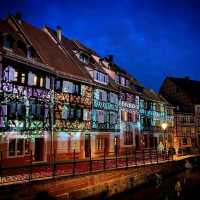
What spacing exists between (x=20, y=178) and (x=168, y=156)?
65.7ft

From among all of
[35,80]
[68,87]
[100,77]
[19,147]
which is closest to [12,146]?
[19,147]

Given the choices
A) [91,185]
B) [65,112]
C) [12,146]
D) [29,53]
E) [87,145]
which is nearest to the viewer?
[91,185]

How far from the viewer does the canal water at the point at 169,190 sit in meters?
22.5

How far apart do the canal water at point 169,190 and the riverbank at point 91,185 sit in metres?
0.67

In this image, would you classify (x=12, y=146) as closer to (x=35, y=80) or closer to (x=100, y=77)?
(x=35, y=80)

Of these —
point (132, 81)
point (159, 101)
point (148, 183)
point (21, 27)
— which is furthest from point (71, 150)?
point (159, 101)

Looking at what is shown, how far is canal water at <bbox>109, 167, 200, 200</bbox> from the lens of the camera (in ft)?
73.9

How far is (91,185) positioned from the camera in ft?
65.9

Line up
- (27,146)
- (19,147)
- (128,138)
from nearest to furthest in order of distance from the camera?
(19,147) < (27,146) < (128,138)

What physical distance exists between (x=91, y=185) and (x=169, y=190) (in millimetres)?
8260

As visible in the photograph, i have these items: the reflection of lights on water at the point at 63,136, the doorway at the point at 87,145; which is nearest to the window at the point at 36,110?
the reflection of lights on water at the point at 63,136

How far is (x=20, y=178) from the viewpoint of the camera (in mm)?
16547

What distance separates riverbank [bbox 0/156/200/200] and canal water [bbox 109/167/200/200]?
2.18 feet

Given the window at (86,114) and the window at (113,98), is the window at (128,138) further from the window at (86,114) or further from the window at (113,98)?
the window at (86,114)
